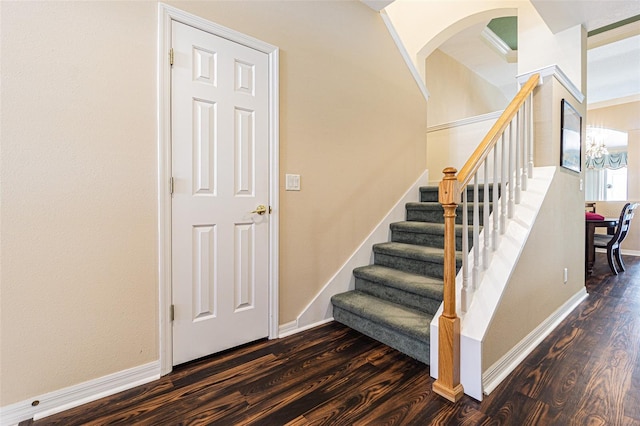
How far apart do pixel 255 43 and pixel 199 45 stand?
38 cm

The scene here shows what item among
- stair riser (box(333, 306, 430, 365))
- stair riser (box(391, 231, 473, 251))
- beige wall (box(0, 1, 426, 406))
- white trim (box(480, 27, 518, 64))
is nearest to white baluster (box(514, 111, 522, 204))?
stair riser (box(391, 231, 473, 251))

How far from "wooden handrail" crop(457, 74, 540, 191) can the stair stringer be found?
20.9 inches

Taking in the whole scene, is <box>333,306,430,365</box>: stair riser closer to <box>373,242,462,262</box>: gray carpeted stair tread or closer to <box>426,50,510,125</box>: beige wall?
<box>373,242,462,262</box>: gray carpeted stair tread

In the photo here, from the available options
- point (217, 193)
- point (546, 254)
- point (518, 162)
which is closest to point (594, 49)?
point (518, 162)

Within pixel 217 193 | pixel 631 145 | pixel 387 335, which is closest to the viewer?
pixel 217 193

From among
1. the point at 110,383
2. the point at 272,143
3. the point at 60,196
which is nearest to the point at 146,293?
the point at 110,383

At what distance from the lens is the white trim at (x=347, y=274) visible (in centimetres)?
230

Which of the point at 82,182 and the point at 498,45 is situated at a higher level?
Result: the point at 498,45

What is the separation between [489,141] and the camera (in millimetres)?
1651

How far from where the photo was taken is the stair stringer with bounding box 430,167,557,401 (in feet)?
4.79

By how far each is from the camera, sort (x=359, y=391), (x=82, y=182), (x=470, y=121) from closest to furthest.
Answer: (x=82, y=182) → (x=359, y=391) → (x=470, y=121)

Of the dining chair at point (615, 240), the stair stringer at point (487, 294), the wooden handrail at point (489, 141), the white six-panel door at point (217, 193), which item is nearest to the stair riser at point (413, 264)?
the stair stringer at point (487, 294)

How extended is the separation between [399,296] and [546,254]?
3.68ft

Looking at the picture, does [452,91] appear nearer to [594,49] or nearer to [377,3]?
[594,49]
